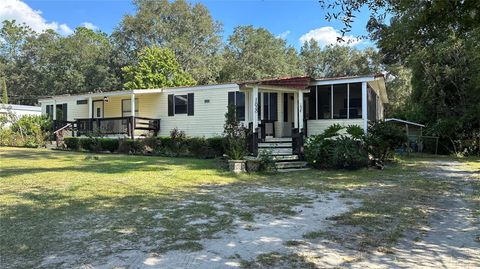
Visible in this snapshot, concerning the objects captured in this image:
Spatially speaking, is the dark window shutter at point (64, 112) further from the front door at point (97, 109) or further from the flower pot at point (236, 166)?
the flower pot at point (236, 166)

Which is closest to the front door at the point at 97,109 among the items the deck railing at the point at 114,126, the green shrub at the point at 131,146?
the deck railing at the point at 114,126

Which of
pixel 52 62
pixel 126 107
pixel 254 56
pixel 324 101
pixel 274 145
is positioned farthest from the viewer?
pixel 52 62

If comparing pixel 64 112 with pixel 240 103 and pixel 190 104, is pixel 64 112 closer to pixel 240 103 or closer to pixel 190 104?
pixel 190 104

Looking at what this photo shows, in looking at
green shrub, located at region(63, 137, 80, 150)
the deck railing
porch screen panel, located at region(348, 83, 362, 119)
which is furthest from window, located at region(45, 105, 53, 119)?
porch screen panel, located at region(348, 83, 362, 119)

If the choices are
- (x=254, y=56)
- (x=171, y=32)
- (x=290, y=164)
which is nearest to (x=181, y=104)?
(x=290, y=164)

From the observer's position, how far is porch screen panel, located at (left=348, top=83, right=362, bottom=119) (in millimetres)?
16367

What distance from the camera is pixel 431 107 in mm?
25125

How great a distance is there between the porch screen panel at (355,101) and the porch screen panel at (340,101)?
0.76 feet

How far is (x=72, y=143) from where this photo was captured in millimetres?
20781

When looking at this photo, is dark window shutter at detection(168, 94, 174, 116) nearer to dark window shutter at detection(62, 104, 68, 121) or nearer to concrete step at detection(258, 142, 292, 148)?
concrete step at detection(258, 142, 292, 148)

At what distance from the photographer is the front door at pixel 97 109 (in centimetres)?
→ 2420

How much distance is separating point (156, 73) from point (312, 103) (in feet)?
64.8

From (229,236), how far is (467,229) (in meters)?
3.37

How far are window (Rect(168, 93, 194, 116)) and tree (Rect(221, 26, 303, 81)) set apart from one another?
18315 millimetres
